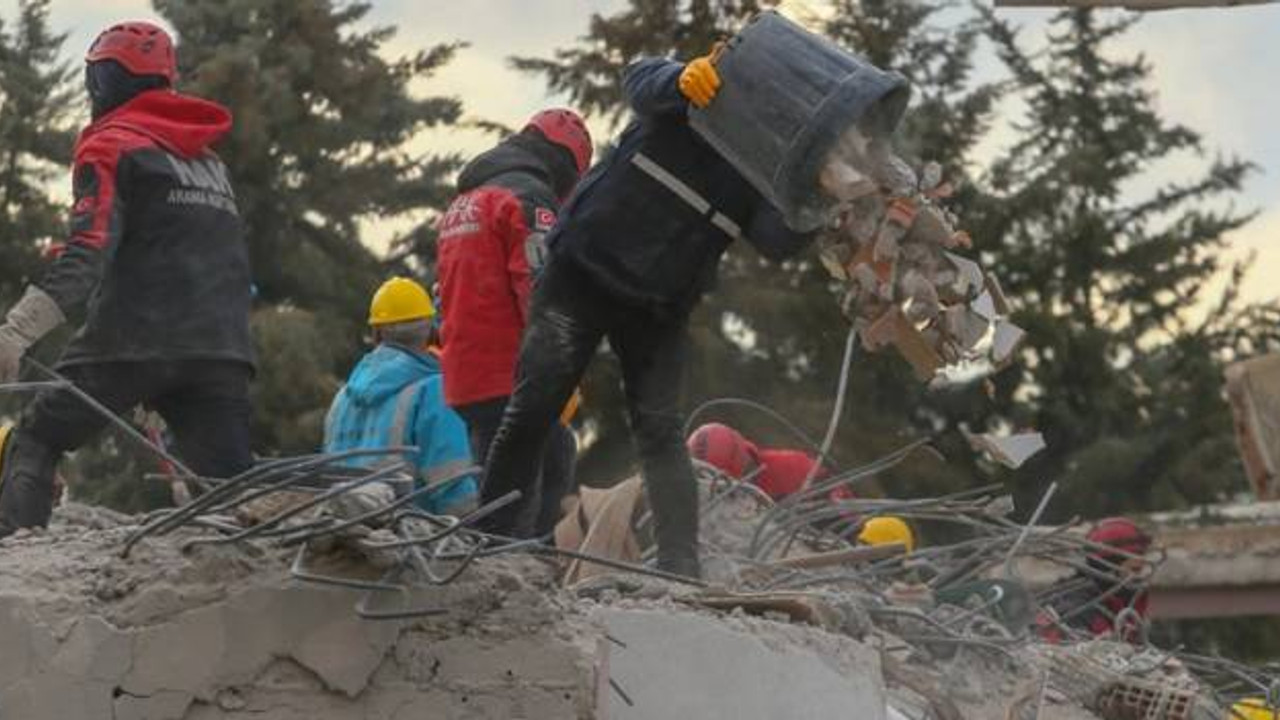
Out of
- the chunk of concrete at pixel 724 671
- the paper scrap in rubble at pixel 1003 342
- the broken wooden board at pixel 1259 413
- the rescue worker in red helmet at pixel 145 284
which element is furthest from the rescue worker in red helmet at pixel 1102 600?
the broken wooden board at pixel 1259 413

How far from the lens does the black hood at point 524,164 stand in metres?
9.35

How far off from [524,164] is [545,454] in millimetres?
990

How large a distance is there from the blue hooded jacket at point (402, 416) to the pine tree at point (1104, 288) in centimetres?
1500

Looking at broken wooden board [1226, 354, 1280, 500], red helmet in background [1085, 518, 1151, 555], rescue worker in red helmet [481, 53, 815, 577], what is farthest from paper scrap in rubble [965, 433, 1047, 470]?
broken wooden board [1226, 354, 1280, 500]

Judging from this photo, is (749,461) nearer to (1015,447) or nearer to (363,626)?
(1015,447)

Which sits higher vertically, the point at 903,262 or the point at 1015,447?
the point at 903,262

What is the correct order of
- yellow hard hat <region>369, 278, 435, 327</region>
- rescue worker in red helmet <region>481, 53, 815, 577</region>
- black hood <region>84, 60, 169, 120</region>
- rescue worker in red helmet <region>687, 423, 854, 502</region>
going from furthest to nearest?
1. rescue worker in red helmet <region>687, 423, 854, 502</region>
2. yellow hard hat <region>369, 278, 435, 327</region>
3. black hood <region>84, 60, 169, 120</region>
4. rescue worker in red helmet <region>481, 53, 815, 577</region>

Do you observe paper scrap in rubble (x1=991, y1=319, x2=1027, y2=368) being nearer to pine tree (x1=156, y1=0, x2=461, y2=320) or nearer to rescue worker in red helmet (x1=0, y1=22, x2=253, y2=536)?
rescue worker in red helmet (x1=0, y1=22, x2=253, y2=536)

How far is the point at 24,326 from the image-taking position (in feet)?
26.2

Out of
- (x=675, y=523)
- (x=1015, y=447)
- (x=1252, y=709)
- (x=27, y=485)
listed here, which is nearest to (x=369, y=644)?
(x=675, y=523)

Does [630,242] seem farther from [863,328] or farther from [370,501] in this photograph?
[370,501]

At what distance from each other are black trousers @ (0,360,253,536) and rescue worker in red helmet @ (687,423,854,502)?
2.66 meters

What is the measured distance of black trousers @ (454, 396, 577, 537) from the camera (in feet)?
29.4

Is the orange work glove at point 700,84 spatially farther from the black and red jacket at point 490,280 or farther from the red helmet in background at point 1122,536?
the red helmet in background at point 1122,536
